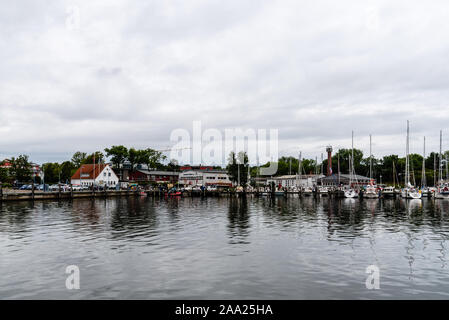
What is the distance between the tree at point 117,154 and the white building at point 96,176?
17.0 m

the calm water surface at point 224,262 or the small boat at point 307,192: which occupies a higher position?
the calm water surface at point 224,262


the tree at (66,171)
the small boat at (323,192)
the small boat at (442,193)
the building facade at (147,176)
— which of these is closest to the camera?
the small boat at (442,193)

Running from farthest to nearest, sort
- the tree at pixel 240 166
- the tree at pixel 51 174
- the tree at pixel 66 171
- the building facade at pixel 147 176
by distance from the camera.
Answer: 1. the building facade at pixel 147 176
2. the tree at pixel 66 171
3. the tree at pixel 51 174
4. the tree at pixel 240 166

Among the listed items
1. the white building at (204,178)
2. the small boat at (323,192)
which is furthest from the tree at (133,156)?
the small boat at (323,192)

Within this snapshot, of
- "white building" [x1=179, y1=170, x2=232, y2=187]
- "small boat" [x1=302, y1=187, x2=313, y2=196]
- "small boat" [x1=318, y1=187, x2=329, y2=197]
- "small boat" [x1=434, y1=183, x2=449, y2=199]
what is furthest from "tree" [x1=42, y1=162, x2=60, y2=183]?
"small boat" [x1=434, y1=183, x2=449, y2=199]

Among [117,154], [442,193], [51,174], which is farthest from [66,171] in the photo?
[442,193]

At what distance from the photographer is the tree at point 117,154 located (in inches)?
6250

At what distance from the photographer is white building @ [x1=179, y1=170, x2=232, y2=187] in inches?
6122

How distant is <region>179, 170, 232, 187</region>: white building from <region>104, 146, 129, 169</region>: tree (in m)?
27.2

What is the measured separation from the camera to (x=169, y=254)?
22.4 metres

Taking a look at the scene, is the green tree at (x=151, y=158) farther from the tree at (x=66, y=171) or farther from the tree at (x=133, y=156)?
the tree at (x=66, y=171)
